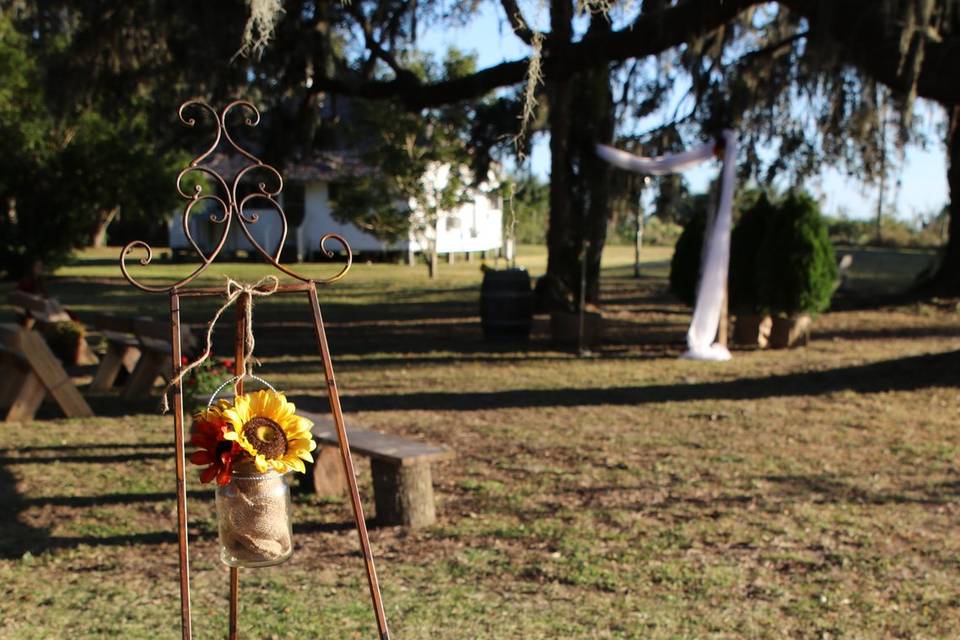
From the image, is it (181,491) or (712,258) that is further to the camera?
(712,258)

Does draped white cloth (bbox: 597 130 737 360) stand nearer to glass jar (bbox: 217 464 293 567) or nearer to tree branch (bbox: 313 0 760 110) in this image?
tree branch (bbox: 313 0 760 110)

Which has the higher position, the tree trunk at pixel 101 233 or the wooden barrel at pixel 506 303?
the tree trunk at pixel 101 233

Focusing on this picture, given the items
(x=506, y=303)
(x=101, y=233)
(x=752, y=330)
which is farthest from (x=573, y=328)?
(x=101, y=233)

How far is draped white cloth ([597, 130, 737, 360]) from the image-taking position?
11.0m

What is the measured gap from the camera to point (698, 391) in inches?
367

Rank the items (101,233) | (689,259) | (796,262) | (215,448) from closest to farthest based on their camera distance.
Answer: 1. (215,448)
2. (796,262)
3. (689,259)
4. (101,233)

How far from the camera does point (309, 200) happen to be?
30844 millimetres

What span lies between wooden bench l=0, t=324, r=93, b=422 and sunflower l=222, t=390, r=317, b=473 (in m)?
5.94

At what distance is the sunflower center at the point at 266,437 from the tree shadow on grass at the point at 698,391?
6034 millimetres

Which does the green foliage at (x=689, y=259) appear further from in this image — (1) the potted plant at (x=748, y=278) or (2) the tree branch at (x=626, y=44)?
(2) the tree branch at (x=626, y=44)

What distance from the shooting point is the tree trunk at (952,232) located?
15773 millimetres

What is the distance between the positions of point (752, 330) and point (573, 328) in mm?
2193

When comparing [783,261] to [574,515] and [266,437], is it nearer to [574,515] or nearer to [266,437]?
[574,515]

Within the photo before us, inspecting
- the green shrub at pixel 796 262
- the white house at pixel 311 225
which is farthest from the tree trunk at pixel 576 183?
the white house at pixel 311 225
